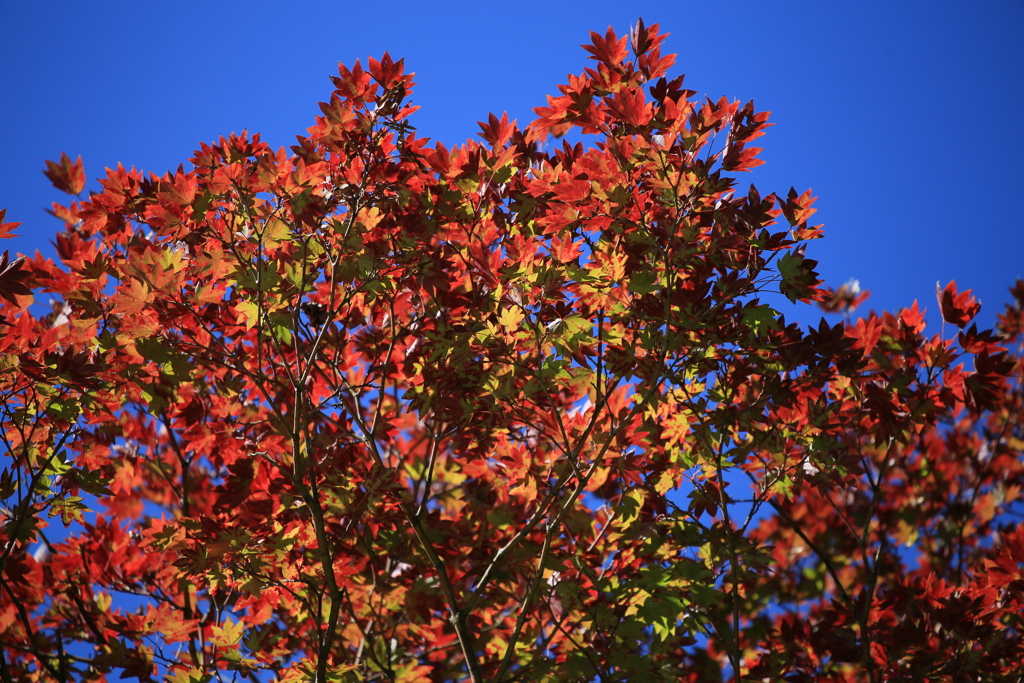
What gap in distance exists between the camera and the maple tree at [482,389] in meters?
2.31

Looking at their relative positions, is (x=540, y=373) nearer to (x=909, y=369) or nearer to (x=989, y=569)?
(x=909, y=369)

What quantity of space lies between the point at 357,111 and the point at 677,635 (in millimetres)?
2224

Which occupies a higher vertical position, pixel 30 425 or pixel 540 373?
pixel 30 425

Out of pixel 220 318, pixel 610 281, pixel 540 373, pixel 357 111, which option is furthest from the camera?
pixel 220 318

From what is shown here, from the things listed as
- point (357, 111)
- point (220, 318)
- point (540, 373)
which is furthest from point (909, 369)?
point (220, 318)

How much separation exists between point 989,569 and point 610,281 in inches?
66.2

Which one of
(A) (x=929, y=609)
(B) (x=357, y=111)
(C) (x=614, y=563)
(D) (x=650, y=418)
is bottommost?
(A) (x=929, y=609)

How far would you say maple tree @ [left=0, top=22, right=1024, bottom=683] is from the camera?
90.8 inches

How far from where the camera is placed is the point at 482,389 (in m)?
2.38

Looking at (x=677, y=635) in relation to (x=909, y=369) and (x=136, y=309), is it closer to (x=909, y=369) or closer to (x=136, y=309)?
(x=909, y=369)

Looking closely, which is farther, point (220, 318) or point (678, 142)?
A: point (220, 318)

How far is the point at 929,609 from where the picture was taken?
2.71 meters

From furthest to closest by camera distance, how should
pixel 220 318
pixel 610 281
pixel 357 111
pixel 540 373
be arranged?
pixel 220 318 < pixel 357 111 < pixel 610 281 < pixel 540 373

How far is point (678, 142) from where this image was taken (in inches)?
97.0
